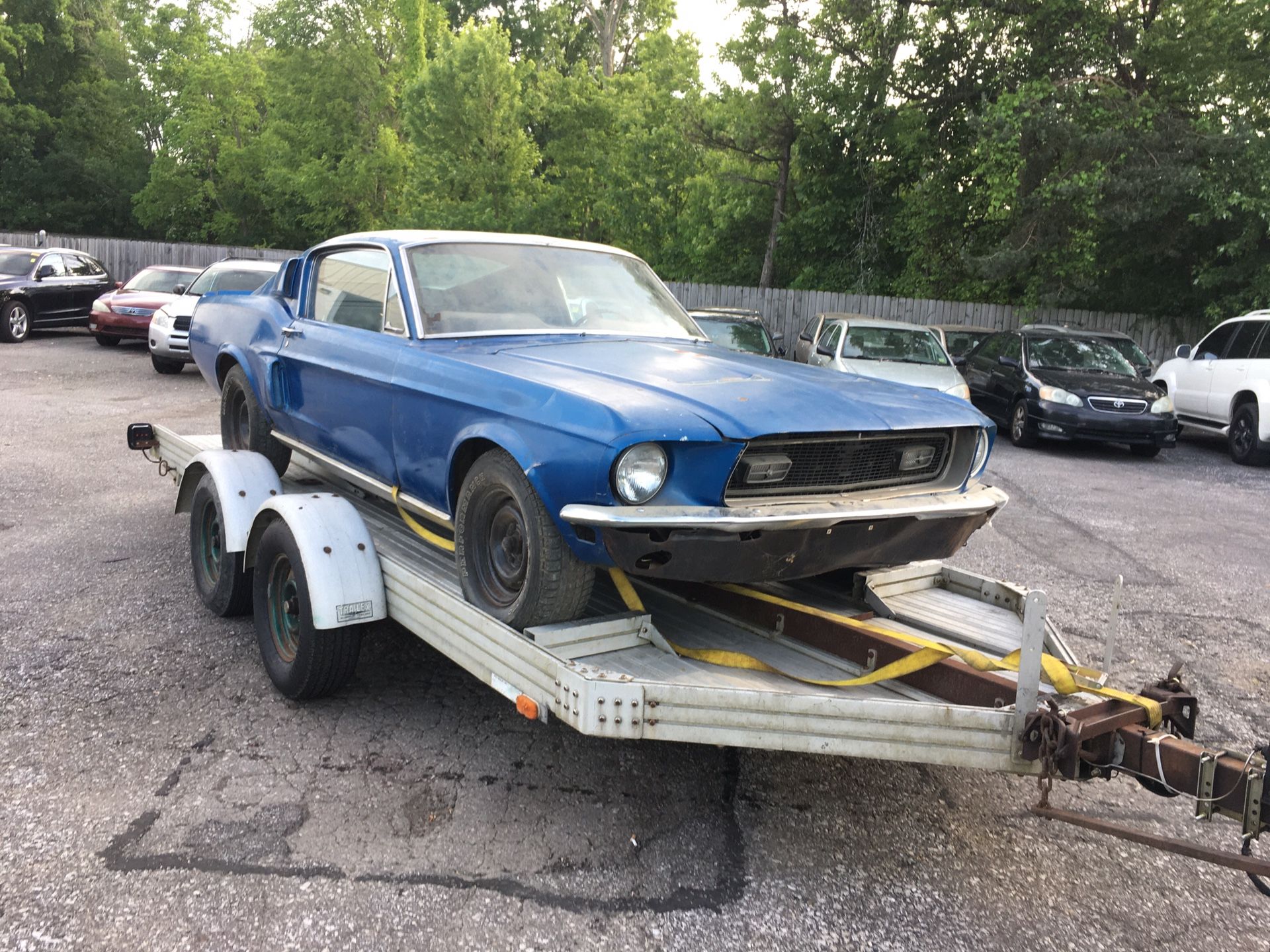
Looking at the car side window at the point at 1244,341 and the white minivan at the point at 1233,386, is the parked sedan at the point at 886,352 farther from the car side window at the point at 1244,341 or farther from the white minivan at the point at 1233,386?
the car side window at the point at 1244,341

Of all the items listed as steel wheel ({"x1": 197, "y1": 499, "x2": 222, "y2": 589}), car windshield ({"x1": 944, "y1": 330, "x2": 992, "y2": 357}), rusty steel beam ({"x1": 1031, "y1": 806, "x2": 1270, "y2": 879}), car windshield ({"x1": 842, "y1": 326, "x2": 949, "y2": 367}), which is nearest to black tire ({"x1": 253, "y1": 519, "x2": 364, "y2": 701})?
steel wheel ({"x1": 197, "y1": 499, "x2": 222, "y2": 589})

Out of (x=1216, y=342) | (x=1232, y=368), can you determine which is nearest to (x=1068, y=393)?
(x=1232, y=368)

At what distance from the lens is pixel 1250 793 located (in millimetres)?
2514

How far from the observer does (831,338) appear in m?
14.3

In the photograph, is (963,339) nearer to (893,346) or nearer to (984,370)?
(984,370)

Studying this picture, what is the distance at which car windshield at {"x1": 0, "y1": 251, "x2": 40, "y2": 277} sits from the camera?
19.7 m

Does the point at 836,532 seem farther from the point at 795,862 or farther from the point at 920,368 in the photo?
the point at 920,368

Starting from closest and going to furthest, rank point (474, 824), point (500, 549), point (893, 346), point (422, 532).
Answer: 1. point (474, 824)
2. point (500, 549)
3. point (422, 532)
4. point (893, 346)

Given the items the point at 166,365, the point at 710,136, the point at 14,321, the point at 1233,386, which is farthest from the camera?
the point at 710,136

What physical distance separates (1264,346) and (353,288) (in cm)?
1183

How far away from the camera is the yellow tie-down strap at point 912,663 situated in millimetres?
3107

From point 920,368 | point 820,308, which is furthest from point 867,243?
point 920,368

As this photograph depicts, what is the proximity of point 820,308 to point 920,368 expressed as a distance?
1184cm

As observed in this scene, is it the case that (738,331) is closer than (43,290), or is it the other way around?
(738,331)
